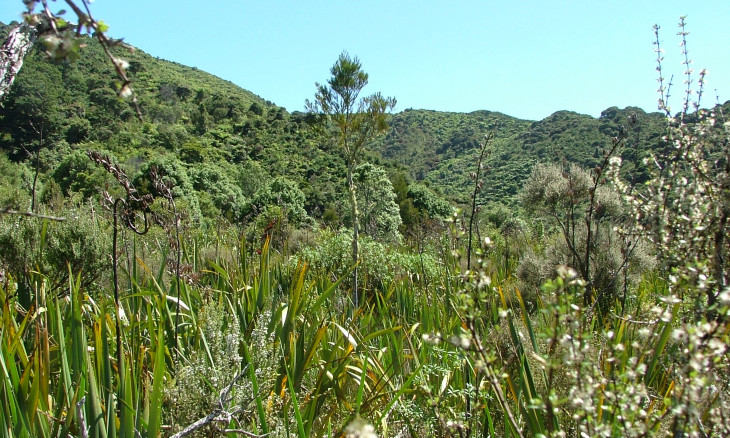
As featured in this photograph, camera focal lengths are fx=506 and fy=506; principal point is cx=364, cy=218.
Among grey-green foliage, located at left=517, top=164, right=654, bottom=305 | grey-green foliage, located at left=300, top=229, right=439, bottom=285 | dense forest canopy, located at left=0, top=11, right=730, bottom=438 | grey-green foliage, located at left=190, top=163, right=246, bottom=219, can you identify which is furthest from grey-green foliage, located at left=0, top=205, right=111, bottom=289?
grey-green foliage, located at left=190, top=163, right=246, bottom=219

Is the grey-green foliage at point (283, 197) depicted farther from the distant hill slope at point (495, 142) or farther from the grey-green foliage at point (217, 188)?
the distant hill slope at point (495, 142)

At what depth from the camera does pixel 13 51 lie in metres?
1.92

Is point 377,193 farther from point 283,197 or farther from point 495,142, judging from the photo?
point 495,142

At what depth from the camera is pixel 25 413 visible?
1664 mm

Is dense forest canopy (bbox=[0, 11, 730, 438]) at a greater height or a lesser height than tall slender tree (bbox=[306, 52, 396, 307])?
lesser

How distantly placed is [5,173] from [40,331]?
Answer: 31.9 metres

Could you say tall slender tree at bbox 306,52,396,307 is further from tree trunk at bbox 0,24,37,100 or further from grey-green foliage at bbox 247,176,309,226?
grey-green foliage at bbox 247,176,309,226

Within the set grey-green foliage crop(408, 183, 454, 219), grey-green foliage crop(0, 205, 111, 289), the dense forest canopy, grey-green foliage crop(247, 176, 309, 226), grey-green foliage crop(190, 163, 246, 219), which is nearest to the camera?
the dense forest canopy

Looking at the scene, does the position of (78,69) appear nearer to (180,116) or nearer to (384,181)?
(180,116)

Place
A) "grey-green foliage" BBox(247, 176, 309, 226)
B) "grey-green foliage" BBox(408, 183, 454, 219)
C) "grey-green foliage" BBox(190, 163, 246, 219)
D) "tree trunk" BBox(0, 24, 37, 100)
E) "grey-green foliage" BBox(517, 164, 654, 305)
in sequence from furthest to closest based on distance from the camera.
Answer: "grey-green foliage" BBox(408, 183, 454, 219) → "grey-green foliage" BBox(190, 163, 246, 219) → "grey-green foliage" BBox(247, 176, 309, 226) → "grey-green foliage" BBox(517, 164, 654, 305) → "tree trunk" BBox(0, 24, 37, 100)

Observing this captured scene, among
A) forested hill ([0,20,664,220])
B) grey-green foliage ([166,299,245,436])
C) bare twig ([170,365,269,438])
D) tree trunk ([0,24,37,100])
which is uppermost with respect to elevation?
forested hill ([0,20,664,220])

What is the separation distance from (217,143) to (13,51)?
53.1 metres

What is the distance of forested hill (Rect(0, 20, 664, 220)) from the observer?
3091 centimetres

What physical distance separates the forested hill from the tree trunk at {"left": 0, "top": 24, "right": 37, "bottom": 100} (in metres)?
17.2
